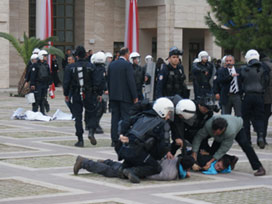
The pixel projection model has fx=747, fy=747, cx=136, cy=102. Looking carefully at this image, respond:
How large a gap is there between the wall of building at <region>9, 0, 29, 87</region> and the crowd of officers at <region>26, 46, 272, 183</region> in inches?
736

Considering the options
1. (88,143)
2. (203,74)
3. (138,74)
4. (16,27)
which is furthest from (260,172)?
(16,27)

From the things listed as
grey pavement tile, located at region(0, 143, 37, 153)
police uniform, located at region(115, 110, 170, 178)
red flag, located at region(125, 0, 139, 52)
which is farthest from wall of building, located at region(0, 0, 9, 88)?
police uniform, located at region(115, 110, 170, 178)

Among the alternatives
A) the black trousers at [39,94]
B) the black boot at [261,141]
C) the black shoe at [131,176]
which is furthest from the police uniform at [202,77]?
the black shoe at [131,176]

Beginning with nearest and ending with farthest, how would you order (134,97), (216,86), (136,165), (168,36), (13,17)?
(136,165)
(134,97)
(216,86)
(13,17)
(168,36)

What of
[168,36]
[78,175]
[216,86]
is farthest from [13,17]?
[78,175]

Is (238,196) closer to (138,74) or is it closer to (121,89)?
(121,89)

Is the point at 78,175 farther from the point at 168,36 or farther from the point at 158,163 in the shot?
the point at 168,36

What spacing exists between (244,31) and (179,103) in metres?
19.3

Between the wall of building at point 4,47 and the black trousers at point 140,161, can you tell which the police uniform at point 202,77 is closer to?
the black trousers at point 140,161

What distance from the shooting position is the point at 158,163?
9.72 meters

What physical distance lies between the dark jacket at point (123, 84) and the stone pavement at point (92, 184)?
95 cm

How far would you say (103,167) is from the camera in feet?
32.4

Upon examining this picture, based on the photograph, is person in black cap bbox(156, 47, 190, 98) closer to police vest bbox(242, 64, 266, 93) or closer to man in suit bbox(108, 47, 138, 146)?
man in suit bbox(108, 47, 138, 146)

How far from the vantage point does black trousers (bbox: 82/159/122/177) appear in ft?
32.1
